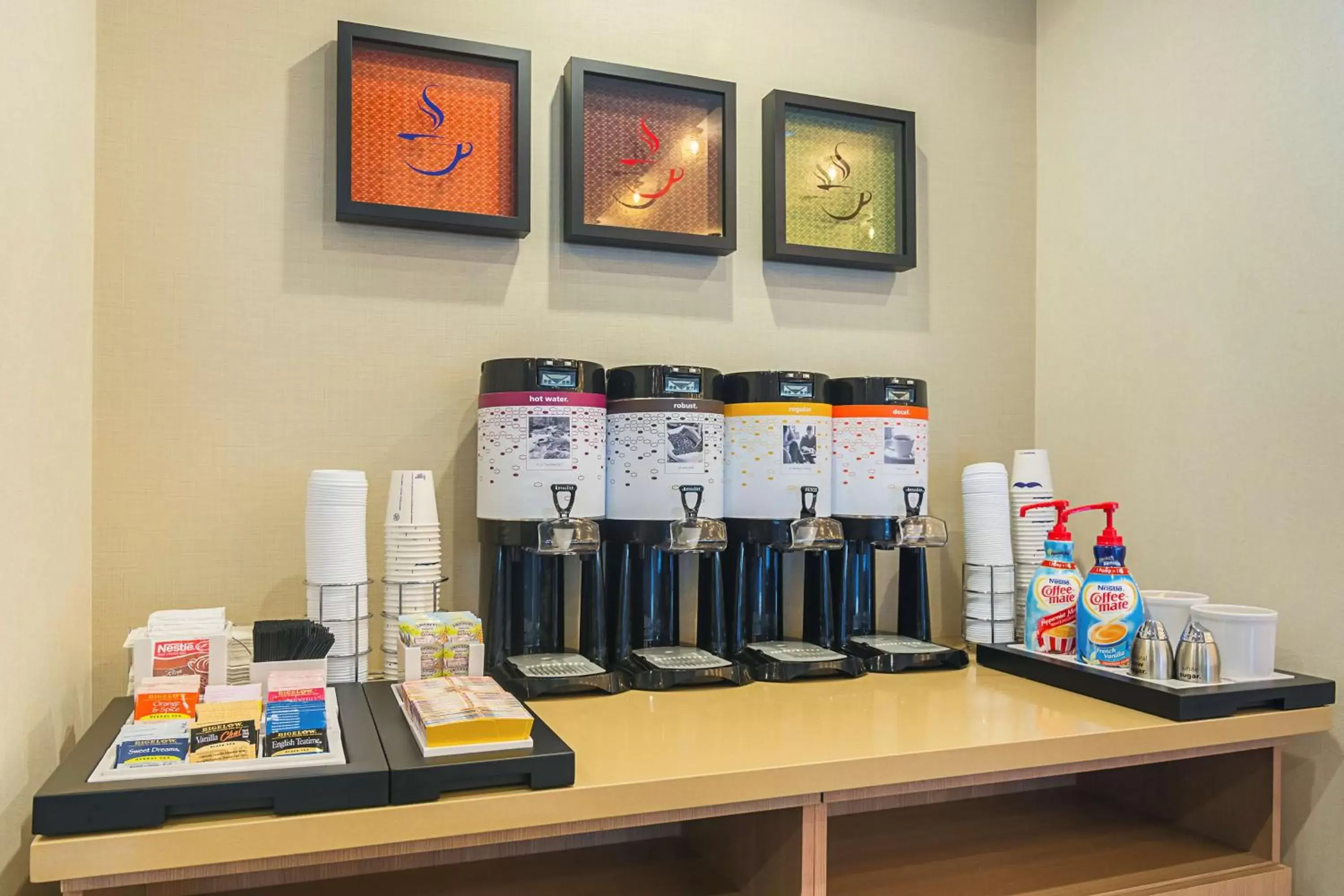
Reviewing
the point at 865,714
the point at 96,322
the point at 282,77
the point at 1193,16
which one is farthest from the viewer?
the point at 1193,16

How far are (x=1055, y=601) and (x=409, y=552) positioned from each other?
1.09 metres

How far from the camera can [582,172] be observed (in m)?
1.80

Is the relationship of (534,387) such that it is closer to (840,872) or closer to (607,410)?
(607,410)

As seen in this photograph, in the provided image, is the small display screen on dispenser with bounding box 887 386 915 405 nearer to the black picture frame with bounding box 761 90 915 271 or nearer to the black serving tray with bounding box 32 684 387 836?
the black picture frame with bounding box 761 90 915 271

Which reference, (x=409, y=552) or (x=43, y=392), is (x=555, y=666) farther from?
(x=43, y=392)

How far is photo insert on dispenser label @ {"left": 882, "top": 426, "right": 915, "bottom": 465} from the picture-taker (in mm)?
1825

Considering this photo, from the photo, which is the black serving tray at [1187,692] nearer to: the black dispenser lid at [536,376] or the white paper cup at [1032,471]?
the white paper cup at [1032,471]

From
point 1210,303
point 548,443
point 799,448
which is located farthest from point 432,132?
point 1210,303

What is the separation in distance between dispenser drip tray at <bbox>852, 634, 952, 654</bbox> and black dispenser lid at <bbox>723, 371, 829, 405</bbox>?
456mm

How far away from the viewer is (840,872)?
151cm

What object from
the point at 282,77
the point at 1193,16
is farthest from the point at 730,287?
the point at 1193,16

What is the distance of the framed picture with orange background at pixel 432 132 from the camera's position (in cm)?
167

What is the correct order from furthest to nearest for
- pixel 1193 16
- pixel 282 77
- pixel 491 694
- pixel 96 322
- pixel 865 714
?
1. pixel 1193 16
2. pixel 282 77
3. pixel 96 322
4. pixel 865 714
5. pixel 491 694

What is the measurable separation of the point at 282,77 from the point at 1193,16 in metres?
1.70
